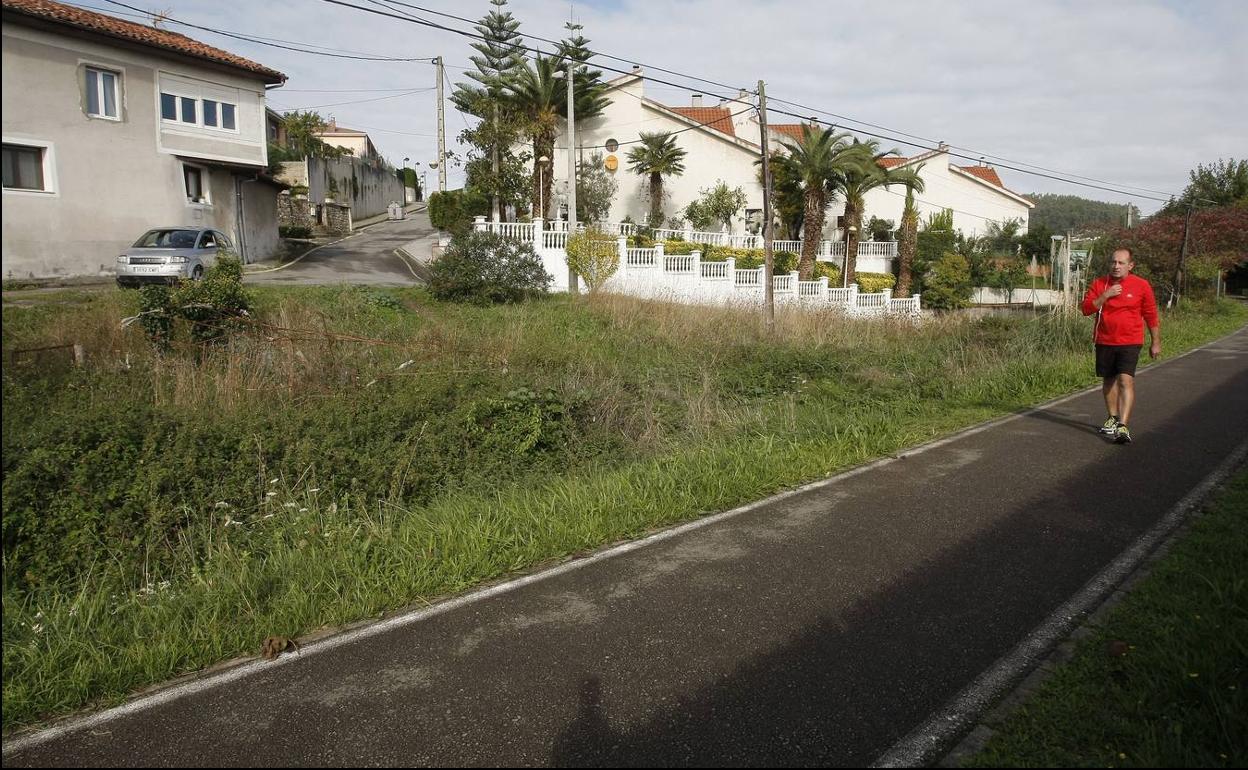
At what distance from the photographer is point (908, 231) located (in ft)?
121

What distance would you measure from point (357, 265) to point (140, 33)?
9019mm

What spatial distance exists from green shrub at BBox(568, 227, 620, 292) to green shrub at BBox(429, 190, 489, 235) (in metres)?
13.1

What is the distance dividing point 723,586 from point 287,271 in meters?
21.8

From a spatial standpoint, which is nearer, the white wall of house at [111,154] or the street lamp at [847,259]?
the white wall of house at [111,154]

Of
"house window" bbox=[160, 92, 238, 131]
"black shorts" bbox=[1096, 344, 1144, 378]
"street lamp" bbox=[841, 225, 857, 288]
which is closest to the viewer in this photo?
"black shorts" bbox=[1096, 344, 1144, 378]

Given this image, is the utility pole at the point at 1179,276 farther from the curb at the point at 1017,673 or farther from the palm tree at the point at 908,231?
Result: the curb at the point at 1017,673

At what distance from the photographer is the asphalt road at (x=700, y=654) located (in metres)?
3.22

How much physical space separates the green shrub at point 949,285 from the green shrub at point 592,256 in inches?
858

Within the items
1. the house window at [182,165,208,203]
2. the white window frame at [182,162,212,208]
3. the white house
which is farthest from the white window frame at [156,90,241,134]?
the white house

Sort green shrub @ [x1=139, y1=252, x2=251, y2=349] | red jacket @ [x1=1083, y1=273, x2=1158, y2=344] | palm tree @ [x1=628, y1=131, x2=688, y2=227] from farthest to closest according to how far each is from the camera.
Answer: palm tree @ [x1=628, y1=131, x2=688, y2=227] < green shrub @ [x1=139, y1=252, x2=251, y2=349] < red jacket @ [x1=1083, y1=273, x2=1158, y2=344]

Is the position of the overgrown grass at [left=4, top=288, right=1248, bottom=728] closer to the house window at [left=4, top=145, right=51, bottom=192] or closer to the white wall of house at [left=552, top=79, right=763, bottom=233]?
the house window at [left=4, top=145, right=51, bottom=192]

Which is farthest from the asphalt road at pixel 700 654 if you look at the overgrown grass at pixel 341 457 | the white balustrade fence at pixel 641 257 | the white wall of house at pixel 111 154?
the white balustrade fence at pixel 641 257

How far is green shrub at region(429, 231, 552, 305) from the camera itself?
1717 centimetres

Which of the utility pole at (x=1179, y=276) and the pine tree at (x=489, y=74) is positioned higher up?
the pine tree at (x=489, y=74)
